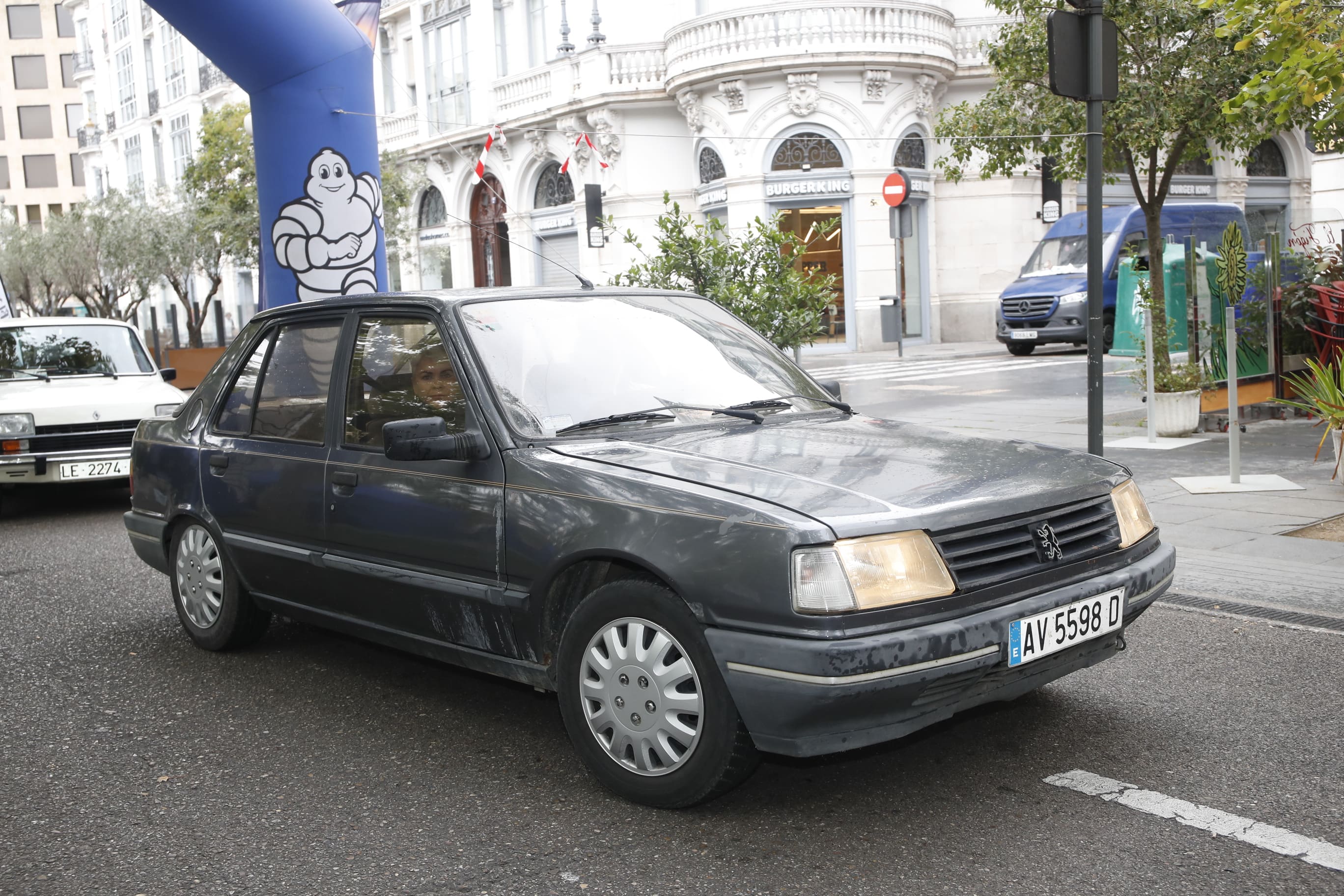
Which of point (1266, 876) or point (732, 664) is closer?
point (1266, 876)

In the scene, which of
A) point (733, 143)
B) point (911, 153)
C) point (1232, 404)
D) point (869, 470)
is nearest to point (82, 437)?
point (869, 470)

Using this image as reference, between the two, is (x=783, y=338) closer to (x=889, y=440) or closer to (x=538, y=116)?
(x=889, y=440)

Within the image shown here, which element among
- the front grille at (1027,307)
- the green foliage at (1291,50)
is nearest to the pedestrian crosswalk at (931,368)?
the front grille at (1027,307)

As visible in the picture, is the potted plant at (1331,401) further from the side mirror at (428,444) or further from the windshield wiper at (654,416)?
the side mirror at (428,444)

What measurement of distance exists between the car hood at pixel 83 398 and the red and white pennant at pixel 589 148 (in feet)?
60.7

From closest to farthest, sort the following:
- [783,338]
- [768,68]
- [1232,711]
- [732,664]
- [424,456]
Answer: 1. [732,664]
2. [424,456]
3. [1232,711]
4. [783,338]
5. [768,68]

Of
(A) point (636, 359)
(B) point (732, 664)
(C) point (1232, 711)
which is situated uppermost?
(A) point (636, 359)

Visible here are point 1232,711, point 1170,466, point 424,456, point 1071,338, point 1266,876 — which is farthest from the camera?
point 1071,338

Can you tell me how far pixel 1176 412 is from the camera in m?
11.5

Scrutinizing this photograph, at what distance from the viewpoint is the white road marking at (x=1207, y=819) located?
335 cm

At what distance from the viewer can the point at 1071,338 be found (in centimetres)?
2305

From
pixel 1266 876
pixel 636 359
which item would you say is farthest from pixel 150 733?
pixel 1266 876

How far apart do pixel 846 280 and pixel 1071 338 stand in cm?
726

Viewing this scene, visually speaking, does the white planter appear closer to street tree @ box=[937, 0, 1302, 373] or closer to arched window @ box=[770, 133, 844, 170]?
street tree @ box=[937, 0, 1302, 373]
